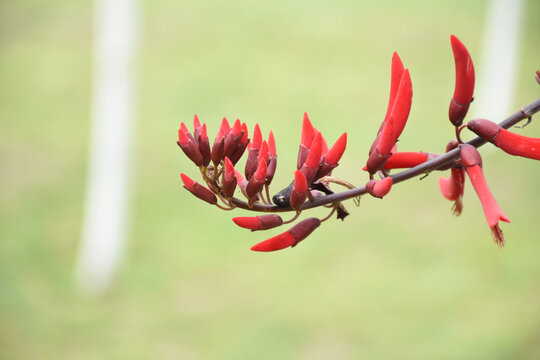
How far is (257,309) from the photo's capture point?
284 cm

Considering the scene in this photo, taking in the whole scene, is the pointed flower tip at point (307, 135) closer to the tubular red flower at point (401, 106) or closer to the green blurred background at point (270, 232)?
the tubular red flower at point (401, 106)

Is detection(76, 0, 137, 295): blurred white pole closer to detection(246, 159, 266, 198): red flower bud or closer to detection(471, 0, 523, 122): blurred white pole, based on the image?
detection(471, 0, 523, 122): blurred white pole

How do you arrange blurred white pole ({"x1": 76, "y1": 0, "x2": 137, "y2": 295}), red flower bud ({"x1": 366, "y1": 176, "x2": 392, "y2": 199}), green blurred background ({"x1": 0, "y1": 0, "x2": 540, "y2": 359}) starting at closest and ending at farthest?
red flower bud ({"x1": 366, "y1": 176, "x2": 392, "y2": 199}) → green blurred background ({"x1": 0, "y1": 0, "x2": 540, "y2": 359}) → blurred white pole ({"x1": 76, "y1": 0, "x2": 137, "y2": 295})

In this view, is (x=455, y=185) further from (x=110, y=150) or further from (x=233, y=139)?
(x=110, y=150)

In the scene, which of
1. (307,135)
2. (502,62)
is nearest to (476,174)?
(307,135)

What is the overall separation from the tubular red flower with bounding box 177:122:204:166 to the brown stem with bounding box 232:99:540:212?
40 millimetres

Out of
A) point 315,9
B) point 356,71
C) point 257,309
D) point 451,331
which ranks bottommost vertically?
point 451,331

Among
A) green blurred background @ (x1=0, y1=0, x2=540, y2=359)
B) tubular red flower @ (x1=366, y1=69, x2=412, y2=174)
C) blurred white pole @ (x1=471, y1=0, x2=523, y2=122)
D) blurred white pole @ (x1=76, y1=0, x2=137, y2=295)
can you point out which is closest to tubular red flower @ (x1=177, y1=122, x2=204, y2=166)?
tubular red flower @ (x1=366, y1=69, x2=412, y2=174)

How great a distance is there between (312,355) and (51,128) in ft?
9.02

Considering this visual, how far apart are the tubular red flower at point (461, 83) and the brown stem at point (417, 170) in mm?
27

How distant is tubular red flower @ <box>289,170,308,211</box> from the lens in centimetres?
43

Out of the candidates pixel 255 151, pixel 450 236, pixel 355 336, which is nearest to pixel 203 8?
pixel 450 236

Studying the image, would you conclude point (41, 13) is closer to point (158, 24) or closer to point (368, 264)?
point (158, 24)

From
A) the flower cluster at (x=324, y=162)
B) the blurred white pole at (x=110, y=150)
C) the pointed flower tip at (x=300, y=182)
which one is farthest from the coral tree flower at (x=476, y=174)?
the blurred white pole at (x=110, y=150)
